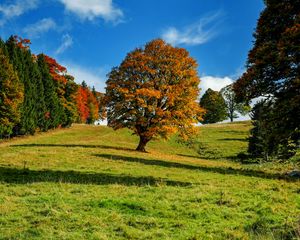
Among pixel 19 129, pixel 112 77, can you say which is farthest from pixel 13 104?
pixel 112 77

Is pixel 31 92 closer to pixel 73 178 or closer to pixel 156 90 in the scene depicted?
pixel 156 90

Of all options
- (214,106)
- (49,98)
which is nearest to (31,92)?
(49,98)

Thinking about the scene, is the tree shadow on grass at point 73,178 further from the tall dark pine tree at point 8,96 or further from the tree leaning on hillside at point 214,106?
the tree leaning on hillside at point 214,106

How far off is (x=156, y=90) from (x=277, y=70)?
943 inches

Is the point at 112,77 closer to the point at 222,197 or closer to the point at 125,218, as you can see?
the point at 222,197

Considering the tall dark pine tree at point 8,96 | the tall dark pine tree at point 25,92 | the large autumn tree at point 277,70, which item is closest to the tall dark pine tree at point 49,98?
the tall dark pine tree at point 25,92

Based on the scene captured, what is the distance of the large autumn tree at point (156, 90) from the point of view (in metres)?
45.4

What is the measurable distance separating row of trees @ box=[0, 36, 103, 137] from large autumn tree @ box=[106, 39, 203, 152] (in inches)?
148

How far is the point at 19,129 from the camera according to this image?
66250 millimetres

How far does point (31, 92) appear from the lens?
236 ft

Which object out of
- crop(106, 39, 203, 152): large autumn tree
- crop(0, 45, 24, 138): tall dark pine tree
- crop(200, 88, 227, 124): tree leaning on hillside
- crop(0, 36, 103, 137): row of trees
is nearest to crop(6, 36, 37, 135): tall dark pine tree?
crop(0, 36, 103, 137): row of trees

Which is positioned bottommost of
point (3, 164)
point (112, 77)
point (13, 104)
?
point (3, 164)

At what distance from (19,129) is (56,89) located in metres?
25.4

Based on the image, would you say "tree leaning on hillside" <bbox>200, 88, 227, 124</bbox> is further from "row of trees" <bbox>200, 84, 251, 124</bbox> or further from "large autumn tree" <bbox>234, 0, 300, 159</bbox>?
"large autumn tree" <bbox>234, 0, 300, 159</bbox>
